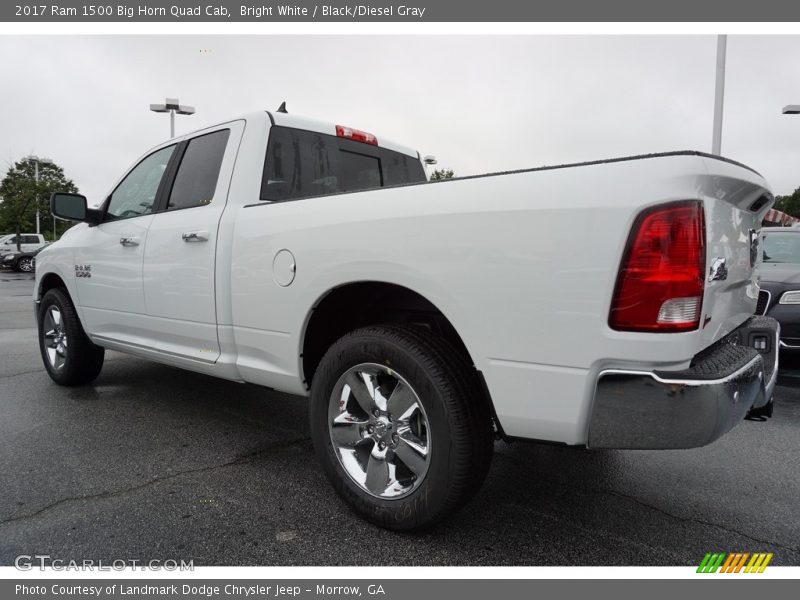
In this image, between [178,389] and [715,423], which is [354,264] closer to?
[715,423]

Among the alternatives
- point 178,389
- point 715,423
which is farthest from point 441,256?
point 178,389

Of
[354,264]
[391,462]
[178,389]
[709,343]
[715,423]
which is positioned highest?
[354,264]

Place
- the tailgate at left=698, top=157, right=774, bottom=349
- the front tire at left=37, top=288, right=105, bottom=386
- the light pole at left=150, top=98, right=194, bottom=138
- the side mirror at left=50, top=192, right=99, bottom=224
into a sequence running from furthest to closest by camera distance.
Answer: the light pole at left=150, top=98, right=194, bottom=138
the front tire at left=37, top=288, right=105, bottom=386
the side mirror at left=50, top=192, right=99, bottom=224
the tailgate at left=698, top=157, right=774, bottom=349

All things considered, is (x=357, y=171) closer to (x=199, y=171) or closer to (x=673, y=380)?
(x=199, y=171)

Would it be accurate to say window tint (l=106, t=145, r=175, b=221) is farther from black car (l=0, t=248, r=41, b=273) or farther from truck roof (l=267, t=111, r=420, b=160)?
black car (l=0, t=248, r=41, b=273)

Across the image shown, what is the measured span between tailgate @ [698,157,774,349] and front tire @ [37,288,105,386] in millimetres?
4399

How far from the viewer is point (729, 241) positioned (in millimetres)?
2027

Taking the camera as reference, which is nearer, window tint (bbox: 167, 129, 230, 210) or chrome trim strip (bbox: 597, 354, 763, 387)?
chrome trim strip (bbox: 597, 354, 763, 387)

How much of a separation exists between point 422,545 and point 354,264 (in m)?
Result: 1.14

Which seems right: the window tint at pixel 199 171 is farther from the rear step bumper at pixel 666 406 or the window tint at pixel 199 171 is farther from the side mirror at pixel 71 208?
the rear step bumper at pixel 666 406

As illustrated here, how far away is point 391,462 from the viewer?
2.37m

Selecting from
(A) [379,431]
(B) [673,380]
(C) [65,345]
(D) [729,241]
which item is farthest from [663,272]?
(C) [65,345]

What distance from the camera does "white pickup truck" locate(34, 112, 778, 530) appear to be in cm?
175

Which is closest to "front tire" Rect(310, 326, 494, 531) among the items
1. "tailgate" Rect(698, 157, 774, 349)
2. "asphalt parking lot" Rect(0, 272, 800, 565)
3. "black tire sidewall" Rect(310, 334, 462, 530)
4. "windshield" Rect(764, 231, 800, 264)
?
"black tire sidewall" Rect(310, 334, 462, 530)
